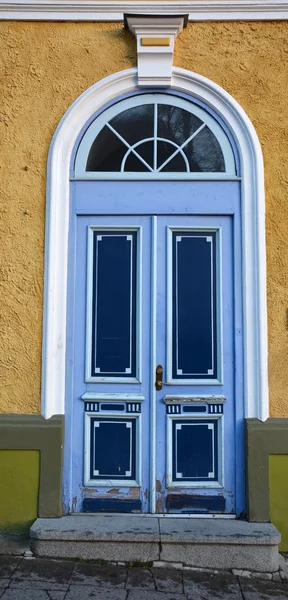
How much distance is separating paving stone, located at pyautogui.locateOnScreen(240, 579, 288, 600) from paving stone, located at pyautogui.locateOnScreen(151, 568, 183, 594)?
414mm

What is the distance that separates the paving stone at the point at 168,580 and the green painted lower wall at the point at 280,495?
0.87 m

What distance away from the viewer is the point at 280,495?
13.0 feet

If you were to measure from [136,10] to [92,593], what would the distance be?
4.39 m

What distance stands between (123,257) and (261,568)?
8.22 feet

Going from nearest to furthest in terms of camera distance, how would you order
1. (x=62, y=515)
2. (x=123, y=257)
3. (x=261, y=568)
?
(x=261, y=568)
(x=62, y=515)
(x=123, y=257)

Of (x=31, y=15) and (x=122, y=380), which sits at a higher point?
(x=31, y=15)

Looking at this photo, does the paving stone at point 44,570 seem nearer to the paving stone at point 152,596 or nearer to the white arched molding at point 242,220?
the paving stone at point 152,596

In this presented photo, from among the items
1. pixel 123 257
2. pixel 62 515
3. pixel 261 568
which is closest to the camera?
pixel 261 568

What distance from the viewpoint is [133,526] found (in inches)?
150

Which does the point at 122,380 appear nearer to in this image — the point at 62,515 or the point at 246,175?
the point at 62,515

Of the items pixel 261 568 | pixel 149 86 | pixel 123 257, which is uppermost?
pixel 149 86

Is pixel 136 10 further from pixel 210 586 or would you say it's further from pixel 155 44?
pixel 210 586

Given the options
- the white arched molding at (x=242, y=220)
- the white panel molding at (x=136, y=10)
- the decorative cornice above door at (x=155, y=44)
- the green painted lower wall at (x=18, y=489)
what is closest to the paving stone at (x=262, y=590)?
the white arched molding at (x=242, y=220)

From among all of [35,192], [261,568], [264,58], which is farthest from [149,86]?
[261,568]
